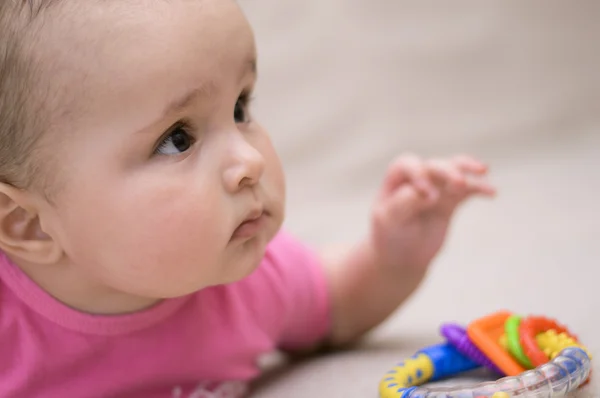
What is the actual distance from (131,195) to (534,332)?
413mm

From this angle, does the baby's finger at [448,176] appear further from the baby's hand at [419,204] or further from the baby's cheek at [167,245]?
the baby's cheek at [167,245]

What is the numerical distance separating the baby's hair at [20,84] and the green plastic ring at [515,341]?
47 centimetres

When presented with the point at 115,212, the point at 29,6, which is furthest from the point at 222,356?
the point at 29,6

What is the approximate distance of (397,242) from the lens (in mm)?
1057

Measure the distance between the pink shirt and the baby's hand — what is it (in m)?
0.15

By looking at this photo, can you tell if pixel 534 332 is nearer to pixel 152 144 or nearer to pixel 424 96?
pixel 152 144

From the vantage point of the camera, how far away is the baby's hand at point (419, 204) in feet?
3.26

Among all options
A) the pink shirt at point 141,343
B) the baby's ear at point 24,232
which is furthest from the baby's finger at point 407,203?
the baby's ear at point 24,232

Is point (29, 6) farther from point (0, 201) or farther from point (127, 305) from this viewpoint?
point (127, 305)

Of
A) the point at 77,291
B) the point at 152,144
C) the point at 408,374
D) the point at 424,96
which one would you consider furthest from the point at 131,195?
the point at 424,96

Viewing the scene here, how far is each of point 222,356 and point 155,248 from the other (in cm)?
22

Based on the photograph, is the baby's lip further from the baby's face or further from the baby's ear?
the baby's ear

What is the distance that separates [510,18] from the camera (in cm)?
170

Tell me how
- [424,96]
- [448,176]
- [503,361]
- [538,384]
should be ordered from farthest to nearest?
[424,96] → [448,176] → [503,361] → [538,384]
